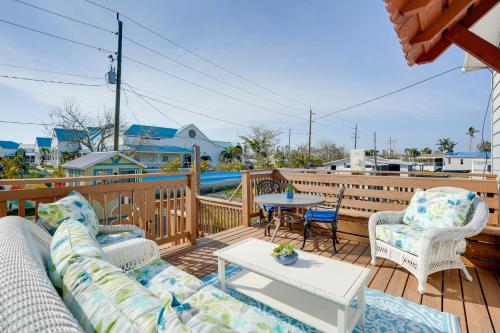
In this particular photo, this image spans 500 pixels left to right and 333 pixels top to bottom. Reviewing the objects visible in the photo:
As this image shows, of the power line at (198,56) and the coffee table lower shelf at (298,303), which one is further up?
the power line at (198,56)

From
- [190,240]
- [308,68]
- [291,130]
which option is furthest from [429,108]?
[291,130]

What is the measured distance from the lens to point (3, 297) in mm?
586

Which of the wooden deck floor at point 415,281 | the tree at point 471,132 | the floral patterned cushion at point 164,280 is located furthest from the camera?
the tree at point 471,132

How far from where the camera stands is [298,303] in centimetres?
189

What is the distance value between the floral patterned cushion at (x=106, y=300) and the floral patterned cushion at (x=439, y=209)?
317cm

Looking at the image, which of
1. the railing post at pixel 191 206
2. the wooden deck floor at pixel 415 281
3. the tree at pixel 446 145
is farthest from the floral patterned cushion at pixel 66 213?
the tree at pixel 446 145

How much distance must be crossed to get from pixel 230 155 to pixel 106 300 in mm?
23392

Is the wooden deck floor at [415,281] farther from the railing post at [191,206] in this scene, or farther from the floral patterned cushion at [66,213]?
the floral patterned cushion at [66,213]

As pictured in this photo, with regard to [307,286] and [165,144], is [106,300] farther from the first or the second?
[165,144]

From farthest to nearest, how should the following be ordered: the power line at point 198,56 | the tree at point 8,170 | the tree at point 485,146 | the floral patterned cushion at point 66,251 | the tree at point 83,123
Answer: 1. the tree at point 83,123
2. the tree at point 8,170
3. the power line at point 198,56
4. the tree at point 485,146
5. the floral patterned cushion at point 66,251

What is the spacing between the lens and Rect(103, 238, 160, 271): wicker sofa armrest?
1.88 m

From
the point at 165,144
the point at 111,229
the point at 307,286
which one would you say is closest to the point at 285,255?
the point at 307,286

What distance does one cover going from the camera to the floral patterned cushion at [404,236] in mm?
2580

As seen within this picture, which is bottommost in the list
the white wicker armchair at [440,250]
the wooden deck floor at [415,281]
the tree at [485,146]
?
the wooden deck floor at [415,281]
